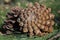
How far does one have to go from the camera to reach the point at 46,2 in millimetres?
4117

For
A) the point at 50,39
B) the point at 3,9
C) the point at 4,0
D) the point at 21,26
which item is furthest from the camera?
the point at 4,0

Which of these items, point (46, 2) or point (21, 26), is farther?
point (46, 2)

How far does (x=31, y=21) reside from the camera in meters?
2.85

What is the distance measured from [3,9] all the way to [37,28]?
3.99 ft

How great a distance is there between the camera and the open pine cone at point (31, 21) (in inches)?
112

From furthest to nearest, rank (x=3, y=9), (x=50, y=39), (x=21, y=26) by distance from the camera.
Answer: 1. (x=3, y=9)
2. (x=21, y=26)
3. (x=50, y=39)

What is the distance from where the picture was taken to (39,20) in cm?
289

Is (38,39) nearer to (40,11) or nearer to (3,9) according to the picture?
(40,11)

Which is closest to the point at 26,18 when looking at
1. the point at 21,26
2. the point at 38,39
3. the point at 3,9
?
the point at 21,26

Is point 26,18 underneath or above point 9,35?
above

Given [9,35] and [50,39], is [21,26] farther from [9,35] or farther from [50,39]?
[50,39]

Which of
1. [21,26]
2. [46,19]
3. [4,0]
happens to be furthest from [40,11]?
[4,0]

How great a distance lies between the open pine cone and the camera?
2834 millimetres

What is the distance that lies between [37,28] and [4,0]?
475 cm
